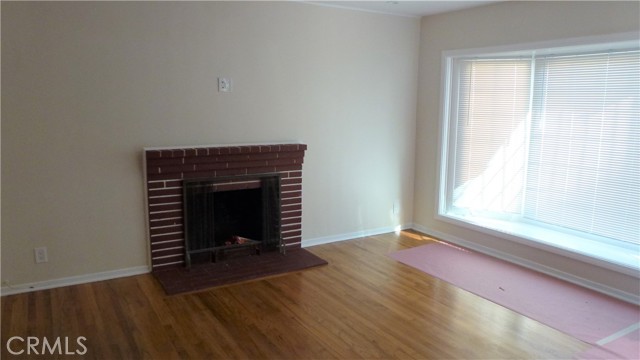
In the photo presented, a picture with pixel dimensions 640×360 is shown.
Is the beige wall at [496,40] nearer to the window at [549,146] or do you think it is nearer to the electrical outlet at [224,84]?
the window at [549,146]

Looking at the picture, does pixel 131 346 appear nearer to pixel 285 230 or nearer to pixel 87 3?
pixel 285 230

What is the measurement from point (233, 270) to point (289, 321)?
959 millimetres

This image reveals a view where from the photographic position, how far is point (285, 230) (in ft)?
14.7

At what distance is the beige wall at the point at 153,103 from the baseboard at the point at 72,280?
39mm

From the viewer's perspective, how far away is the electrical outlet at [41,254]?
11.6ft

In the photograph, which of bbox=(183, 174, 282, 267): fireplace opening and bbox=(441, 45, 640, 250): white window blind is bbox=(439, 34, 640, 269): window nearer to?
bbox=(441, 45, 640, 250): white window blind

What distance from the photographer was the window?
3.71 meters

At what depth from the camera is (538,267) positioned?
162 inches

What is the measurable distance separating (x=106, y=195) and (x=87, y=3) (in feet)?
4.48

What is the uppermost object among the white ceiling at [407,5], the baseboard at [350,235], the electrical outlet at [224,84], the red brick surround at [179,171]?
the white ceiling at [407,5]

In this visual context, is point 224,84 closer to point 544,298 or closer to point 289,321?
point 289,321

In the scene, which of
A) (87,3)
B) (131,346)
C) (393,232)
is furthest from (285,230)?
(87,3)

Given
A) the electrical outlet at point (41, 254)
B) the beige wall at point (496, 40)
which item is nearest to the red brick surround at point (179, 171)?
the electrical outlet at point (41, 254)

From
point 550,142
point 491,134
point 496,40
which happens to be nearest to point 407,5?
point 496,40
